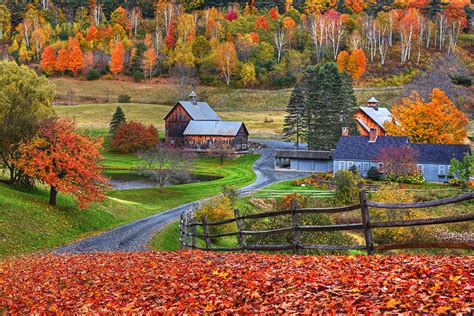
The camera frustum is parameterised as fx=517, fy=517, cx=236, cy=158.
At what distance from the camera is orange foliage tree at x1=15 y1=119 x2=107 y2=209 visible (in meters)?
32.0

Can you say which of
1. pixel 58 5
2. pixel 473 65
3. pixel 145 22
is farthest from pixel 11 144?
pixel 58 5

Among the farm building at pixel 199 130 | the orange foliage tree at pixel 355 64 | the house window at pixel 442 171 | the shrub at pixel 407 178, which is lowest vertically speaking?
the shrub at pixel 407 178

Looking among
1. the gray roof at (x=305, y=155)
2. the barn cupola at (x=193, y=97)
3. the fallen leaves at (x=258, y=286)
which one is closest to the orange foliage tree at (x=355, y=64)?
the barn cupola at (x=193, y=97)

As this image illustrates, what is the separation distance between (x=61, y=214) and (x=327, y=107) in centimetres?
5477

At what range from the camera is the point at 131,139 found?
82062 millimetres

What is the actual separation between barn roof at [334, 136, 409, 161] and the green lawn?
19.8 m

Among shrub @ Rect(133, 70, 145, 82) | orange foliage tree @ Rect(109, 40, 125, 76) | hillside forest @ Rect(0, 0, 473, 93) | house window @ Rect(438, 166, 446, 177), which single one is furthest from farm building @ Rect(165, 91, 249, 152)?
orange foliage tree @ Rect(109, 40, 125, 76)

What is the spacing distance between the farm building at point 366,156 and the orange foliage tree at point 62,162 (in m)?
39.9

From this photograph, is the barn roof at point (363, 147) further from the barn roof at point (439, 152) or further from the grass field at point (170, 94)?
the grass field at point (170, 94)

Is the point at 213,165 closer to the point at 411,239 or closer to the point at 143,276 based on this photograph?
the point at 411,239

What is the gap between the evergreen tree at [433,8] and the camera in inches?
6412

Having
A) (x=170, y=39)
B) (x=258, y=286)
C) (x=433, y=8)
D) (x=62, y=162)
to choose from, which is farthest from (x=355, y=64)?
(x=258, y=286)

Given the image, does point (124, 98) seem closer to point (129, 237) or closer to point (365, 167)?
point (365, 167)

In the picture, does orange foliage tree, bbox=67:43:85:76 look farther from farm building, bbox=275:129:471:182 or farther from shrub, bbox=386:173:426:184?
shrub, bbox=386:173:426:184
